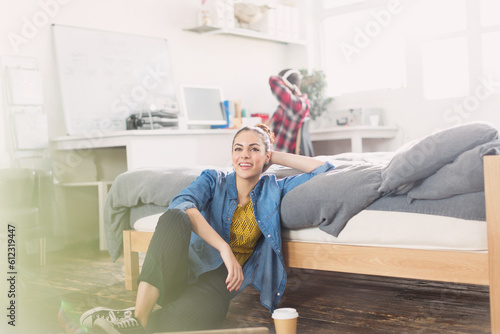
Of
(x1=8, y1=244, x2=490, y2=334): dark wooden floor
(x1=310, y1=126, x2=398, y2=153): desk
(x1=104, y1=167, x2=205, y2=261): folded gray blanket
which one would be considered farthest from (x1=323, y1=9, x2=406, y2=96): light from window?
(x1=104, y1=167, x2=205, y2=261): folded gray blanket

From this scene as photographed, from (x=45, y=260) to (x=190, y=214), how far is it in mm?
1807

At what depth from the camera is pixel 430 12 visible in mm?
4508

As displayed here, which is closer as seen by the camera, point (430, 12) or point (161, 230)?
point (161, 230)

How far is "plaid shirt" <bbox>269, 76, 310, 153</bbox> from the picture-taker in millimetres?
3812

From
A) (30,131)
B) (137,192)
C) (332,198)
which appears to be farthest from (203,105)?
(332,198)

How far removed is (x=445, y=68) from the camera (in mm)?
4461

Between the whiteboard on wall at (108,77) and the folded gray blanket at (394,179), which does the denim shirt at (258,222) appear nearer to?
the folded gray blanket at (394,179)

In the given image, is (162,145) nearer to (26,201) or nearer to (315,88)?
(26,201)

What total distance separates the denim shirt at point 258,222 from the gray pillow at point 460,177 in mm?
419

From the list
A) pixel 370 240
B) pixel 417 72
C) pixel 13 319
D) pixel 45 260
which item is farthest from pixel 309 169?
pixel 417 72

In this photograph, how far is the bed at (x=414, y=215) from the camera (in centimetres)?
148

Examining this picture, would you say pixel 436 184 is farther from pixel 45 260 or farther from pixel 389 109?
pixel 389 109

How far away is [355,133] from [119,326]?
3.05 m

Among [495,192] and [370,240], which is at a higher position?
[495,192]
